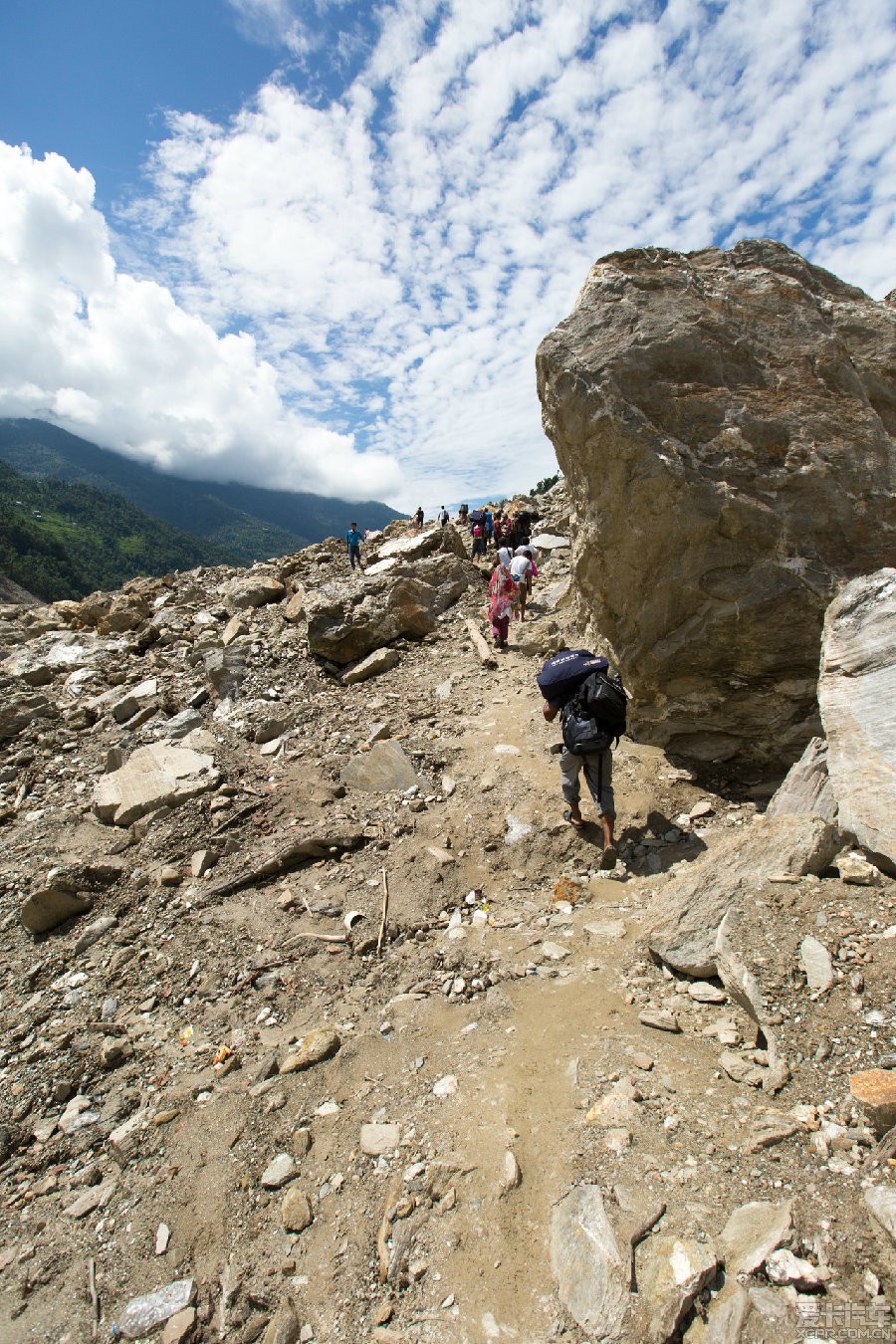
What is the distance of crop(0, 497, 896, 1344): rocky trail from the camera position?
85.4 inches

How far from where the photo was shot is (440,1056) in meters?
3.45

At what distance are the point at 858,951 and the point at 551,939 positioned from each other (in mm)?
1948

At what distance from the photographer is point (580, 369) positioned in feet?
19.2

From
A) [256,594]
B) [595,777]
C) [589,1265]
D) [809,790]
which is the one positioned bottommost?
[589,1265]

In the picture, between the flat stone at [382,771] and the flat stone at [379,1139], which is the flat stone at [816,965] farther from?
the flat stone at [382,771]

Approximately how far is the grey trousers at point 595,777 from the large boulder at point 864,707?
174 centimetres

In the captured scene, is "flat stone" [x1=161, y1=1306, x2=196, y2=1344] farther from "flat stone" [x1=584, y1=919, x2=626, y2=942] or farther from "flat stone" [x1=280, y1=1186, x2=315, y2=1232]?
"flat stone" [x1=584, y1=919, x2=626, y2=942]

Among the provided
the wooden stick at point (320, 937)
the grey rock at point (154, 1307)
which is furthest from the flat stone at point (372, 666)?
the grey rock at point (154, 1307)

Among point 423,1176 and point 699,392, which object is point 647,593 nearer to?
point 699,392

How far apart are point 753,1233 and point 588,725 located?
3.53m

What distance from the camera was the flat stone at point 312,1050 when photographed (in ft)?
12.0

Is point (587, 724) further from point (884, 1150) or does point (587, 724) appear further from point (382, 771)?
point (884, 1150)

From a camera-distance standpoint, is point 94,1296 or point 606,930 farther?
point 606,930

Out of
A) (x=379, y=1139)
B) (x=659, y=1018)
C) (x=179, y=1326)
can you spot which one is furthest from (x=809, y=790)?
(x=179, y=1326)
